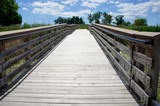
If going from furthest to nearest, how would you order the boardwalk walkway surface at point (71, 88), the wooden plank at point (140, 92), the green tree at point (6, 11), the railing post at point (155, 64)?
the green tree at point (6, 11), the boardwalk walkway surface at point (71, 88), the wooden plank at point (140, 92), the railing post at point (155, 64)

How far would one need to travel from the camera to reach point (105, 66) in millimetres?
4781

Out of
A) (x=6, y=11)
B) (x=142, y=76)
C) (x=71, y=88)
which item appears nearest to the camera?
(x=142, y=76)

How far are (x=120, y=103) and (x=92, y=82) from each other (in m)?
0.94

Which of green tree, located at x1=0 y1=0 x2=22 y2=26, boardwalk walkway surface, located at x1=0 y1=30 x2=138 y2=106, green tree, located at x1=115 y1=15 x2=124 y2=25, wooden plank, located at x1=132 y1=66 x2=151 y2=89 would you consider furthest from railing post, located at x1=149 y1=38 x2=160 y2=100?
green tree, located at x1=115 y1=15 x2=124 y2=25

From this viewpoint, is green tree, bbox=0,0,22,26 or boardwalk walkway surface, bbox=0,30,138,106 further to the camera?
green tree, bbox=0,0,22,26

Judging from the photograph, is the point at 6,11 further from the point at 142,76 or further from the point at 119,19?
the point at 119,19

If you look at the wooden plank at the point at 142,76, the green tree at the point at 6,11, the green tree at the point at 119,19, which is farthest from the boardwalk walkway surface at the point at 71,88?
the green tree at the point at 119,19

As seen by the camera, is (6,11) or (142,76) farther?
(6,11)

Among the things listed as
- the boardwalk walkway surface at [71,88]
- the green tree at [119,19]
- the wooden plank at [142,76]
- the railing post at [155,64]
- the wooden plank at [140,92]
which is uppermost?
the green tree at [119,19]

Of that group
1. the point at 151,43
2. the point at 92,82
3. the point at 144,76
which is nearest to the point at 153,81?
the point at 144,76

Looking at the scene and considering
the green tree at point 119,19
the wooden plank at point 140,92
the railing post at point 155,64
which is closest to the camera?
the railing post at point 155,64

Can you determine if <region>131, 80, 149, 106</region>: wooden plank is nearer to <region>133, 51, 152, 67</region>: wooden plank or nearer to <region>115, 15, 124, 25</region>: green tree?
<region>133, 51, 152, 67</region>: wooden plank

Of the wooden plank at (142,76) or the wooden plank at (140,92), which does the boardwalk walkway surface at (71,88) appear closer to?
the wooden plank at (140,92)

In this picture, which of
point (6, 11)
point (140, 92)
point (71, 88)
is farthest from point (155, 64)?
point (6, 11)
